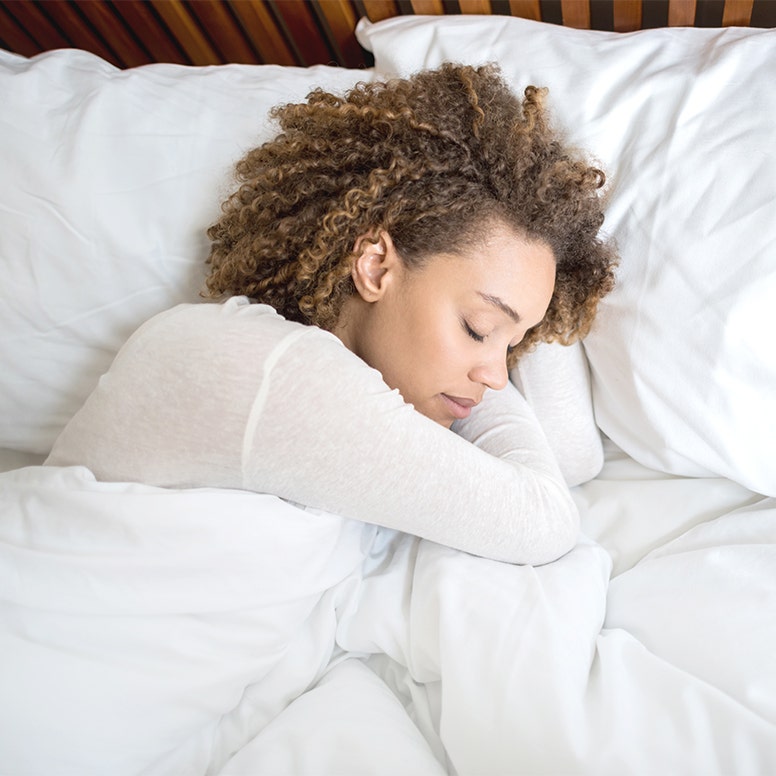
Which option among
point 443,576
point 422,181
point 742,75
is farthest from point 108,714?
point 742,75

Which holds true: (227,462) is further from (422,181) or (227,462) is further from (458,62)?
(458,62)

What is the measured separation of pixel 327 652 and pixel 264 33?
1239 millimetres

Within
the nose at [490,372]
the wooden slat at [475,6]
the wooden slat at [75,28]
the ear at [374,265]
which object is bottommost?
the nose at [490,372]

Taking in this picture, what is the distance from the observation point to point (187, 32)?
1620mm

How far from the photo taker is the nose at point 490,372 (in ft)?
3.51

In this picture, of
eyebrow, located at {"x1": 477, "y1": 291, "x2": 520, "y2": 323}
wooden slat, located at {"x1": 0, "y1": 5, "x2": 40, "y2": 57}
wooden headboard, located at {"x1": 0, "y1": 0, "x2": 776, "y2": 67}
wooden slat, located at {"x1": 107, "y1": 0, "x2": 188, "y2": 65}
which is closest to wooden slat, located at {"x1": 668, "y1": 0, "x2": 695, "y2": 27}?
wooden headboard, located at {"x1": 0, "y1": 0, "x2": 776, "y2": 67}

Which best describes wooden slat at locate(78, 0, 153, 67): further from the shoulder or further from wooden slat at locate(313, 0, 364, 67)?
the shoulder

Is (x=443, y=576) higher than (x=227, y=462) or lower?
lower

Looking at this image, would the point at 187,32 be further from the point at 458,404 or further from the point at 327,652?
the point at 327,652

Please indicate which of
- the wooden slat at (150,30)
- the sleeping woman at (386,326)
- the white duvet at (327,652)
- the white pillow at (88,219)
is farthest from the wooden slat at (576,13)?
the white duvet at (327,652)

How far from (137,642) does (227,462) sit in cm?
23

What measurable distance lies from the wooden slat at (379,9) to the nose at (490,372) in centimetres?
79

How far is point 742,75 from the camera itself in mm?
1154

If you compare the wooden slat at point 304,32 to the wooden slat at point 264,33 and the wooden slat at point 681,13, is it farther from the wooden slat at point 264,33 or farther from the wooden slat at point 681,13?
the wooden slat at point 681,13
